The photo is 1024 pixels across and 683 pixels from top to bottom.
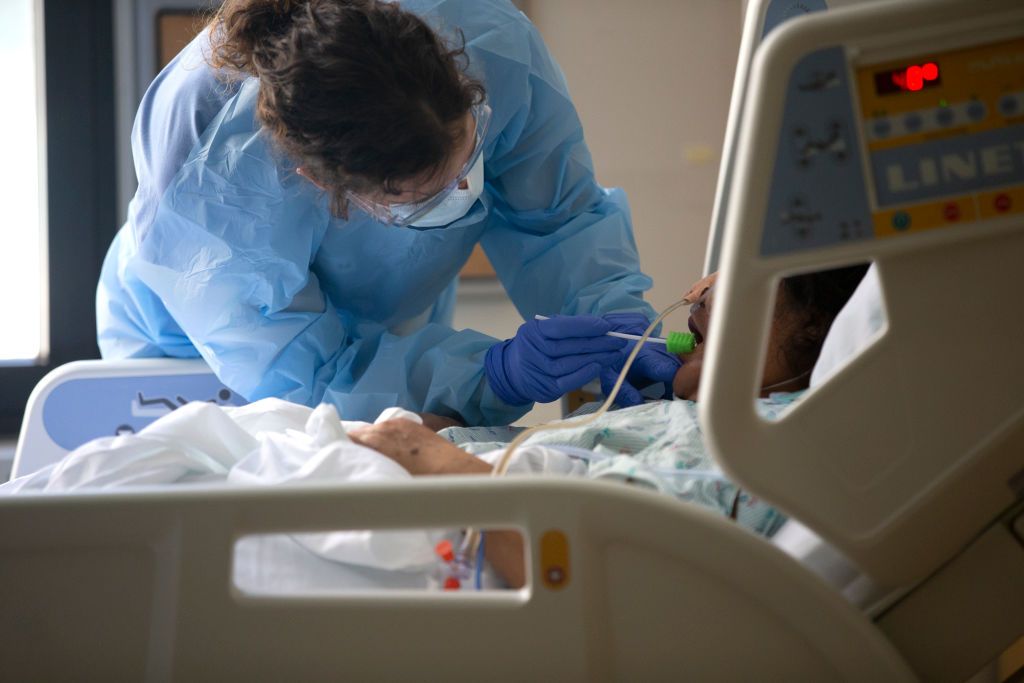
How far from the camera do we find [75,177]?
318 cm

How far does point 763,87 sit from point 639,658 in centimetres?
53

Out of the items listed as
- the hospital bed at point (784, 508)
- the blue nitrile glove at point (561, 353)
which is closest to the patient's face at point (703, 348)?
the blue nitrile glove at point (561, 353)

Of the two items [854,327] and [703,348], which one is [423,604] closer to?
[854,327]

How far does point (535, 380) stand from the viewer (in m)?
1.79

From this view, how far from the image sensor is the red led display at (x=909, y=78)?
2.81 feet

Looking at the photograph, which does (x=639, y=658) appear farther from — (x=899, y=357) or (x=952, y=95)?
(x=952, y=95)

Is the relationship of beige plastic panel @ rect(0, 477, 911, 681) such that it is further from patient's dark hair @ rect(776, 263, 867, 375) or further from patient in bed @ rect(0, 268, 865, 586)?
patient's dark hair @ rect(776, 263, 867, 375)

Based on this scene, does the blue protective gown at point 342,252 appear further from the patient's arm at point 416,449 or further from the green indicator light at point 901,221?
the green indicator light at point 901,221

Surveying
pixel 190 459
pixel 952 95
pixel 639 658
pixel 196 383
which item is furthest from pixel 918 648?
pixel 196 383

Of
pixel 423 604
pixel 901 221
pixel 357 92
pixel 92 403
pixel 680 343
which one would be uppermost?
pixel 357 92

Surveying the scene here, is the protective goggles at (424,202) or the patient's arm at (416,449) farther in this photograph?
the protective goggles at (424,202)

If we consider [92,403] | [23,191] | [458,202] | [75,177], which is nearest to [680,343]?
[458,202]

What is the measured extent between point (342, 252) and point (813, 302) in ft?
3.07

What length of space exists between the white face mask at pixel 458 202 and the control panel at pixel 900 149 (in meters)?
0.95
